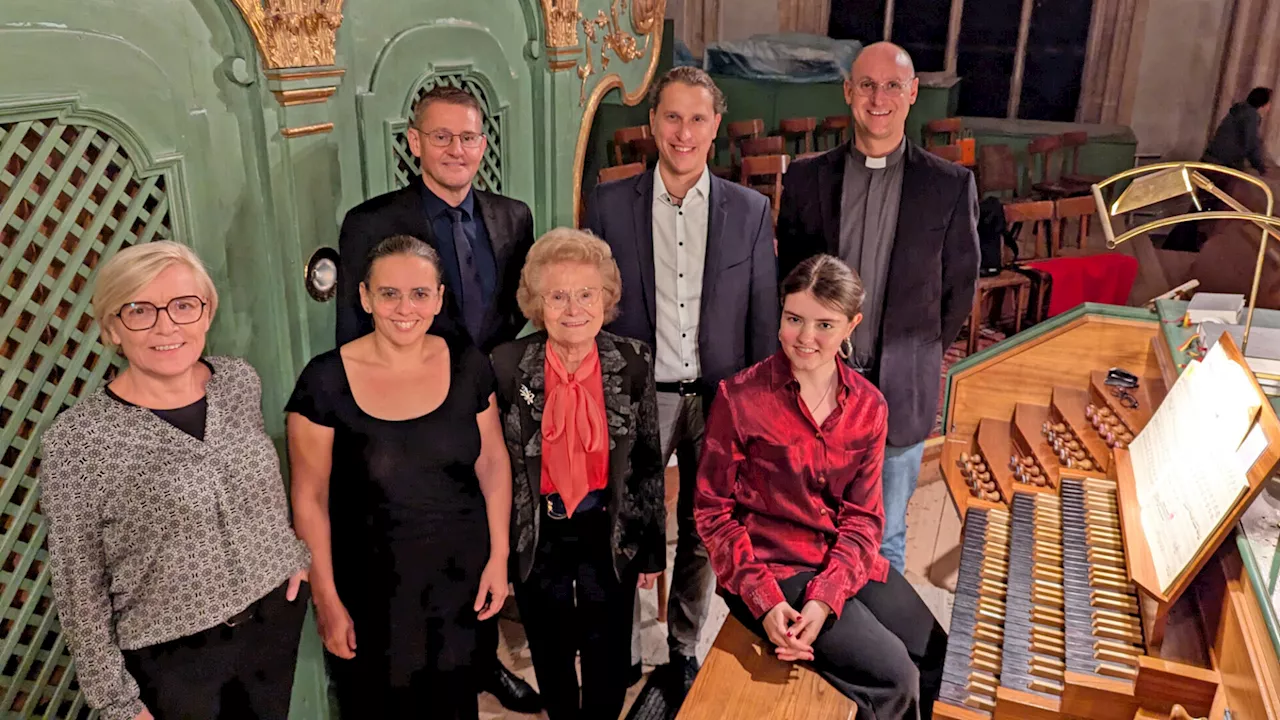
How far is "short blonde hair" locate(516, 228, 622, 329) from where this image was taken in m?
2.35

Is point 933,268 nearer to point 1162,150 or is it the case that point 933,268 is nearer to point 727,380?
point 727,380

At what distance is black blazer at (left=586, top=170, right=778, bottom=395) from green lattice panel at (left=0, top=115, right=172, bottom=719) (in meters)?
1.21

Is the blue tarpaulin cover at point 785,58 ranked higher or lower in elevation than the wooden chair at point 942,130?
higher

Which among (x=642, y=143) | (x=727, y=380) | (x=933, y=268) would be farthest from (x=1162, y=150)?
(x=727, y=380)

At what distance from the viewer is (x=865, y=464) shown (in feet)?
8.16

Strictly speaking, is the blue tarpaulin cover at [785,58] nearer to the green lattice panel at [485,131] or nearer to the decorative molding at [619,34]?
the decorative molding at [619,34]

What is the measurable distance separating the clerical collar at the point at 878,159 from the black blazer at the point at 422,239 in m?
1.02

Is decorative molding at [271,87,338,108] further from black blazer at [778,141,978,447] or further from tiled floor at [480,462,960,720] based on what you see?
tiled floor at [480,462,960,720]

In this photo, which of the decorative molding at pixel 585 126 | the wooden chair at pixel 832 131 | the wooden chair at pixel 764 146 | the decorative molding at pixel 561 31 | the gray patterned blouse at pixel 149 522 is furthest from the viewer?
the wooden chair at pixel 832 131

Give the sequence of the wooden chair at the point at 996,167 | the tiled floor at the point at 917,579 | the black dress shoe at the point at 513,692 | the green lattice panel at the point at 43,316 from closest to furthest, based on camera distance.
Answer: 1. the green lattice panel at the point at 43,316
2. the black dress shoe at the point at 513,692
3. the tiled floor at the point at 917,579
4. the wooden chair at the point at 996,167

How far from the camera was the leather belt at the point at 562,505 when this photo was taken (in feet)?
8.18

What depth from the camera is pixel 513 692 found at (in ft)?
10.4

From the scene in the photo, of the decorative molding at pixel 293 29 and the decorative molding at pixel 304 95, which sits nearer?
the decorative molding at pixel 293 29

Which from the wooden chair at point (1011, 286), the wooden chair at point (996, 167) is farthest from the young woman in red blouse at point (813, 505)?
the wooden chair at point (996, 167)
